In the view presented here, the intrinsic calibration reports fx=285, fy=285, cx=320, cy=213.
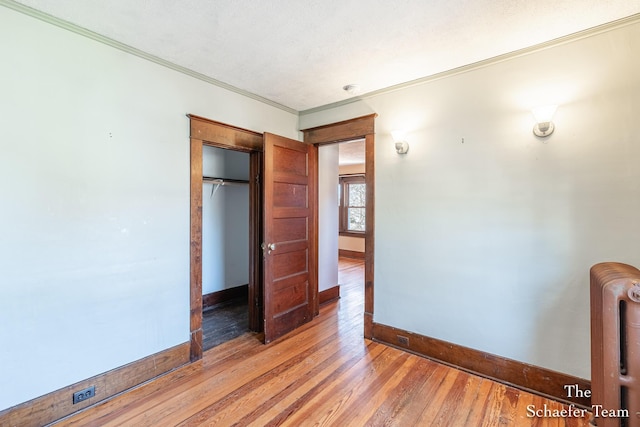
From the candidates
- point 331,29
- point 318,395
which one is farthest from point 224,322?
point 331,29

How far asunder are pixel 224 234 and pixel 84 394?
2.56 metres

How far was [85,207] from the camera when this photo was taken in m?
2.03

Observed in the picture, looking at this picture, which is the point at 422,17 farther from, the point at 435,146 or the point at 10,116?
the point at 10,116

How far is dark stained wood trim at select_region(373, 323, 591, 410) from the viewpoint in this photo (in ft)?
6.89

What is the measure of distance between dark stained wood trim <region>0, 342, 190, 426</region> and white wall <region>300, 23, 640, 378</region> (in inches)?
79.5

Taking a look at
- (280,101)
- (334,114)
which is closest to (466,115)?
(334,114)

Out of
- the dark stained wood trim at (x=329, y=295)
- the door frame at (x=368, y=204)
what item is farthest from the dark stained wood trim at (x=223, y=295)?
the door frame at (x=368, y=204)

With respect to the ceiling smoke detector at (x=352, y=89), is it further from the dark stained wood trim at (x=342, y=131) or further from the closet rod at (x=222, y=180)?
the closet rod at (x=222, y=180)

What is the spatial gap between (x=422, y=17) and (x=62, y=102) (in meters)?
2.47

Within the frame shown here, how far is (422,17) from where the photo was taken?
1.86 metres

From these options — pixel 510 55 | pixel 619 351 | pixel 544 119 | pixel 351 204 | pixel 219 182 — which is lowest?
pixel 619 351

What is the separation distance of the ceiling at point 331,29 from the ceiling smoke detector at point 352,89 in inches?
9.1

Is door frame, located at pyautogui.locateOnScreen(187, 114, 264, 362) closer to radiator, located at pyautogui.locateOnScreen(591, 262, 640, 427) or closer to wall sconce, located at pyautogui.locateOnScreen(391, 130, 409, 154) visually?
wall sconce, located at pyautogui.locateOnScreen(391, 130, 409, 154)

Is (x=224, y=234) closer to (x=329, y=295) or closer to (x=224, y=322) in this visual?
(x=224, y=322)
